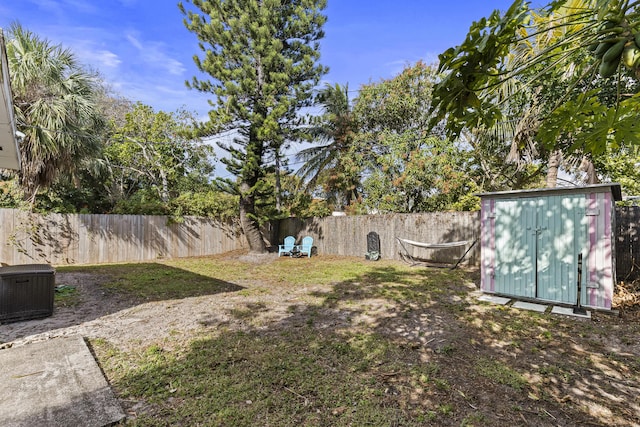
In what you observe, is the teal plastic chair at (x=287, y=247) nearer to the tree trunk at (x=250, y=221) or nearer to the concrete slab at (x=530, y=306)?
the tree trunk at (x=250, y=221)

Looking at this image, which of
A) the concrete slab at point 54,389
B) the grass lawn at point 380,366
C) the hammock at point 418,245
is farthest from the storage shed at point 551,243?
the concrete slab at point 54,389

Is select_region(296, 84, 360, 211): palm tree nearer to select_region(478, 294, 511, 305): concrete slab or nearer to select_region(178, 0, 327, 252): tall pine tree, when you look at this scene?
select_region(178, 0, 327, 252): tall pine tree

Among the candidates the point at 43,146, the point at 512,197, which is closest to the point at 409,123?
the point at 512,197

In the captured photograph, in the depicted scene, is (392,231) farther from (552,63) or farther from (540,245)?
(552,63)

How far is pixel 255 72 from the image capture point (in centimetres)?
942

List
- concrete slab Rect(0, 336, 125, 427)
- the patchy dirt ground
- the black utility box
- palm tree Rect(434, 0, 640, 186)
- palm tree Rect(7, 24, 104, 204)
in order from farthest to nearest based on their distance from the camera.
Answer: palm tree Rect(7, 24, 104, 204) < the black utility box < the patchy dirt ground < concrete slab Rect(0, 336, 125, 427) < palm tree Rect(434, 0, 640, 186)

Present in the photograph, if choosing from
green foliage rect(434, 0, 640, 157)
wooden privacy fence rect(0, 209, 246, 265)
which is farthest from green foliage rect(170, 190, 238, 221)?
green foliage rect(434, 0, 640, 157)

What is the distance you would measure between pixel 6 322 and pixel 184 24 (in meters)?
9.30

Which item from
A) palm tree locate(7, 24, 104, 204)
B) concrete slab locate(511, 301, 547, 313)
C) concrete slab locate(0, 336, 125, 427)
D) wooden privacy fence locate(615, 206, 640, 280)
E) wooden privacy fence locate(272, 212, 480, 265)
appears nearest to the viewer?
concrete slab locate(0, 336, 125, 427)

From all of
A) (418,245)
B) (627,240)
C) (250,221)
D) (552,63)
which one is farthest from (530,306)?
(250,221)

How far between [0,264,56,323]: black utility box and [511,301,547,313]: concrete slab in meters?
6.24

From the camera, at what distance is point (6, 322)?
359 cm

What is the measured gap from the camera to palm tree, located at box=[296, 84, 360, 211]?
41.4 ft

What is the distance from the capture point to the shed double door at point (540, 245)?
4078mm
